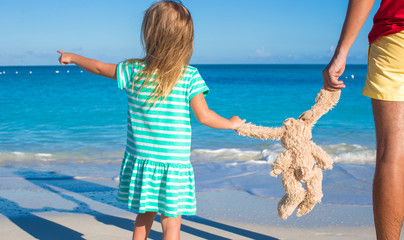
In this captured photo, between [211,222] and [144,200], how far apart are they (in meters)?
1.23

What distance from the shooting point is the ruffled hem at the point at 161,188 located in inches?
85.1

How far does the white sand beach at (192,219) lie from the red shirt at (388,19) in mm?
1599

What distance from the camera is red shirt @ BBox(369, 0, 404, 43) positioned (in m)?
1.85

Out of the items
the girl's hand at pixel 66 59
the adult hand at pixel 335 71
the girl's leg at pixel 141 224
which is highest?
the girl's hand at pixel 66 59

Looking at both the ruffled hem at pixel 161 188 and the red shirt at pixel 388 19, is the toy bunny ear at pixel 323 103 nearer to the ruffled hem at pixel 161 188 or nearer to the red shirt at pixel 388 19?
the red shirt at pixel 388 19

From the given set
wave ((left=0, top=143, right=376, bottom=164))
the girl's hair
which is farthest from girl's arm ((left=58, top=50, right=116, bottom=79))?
wave ((left=0, top=143, right=376, bottom=164))

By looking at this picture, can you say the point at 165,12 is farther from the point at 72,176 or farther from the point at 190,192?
the point at 72,176

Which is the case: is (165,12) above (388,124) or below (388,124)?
above

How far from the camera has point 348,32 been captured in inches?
80.0

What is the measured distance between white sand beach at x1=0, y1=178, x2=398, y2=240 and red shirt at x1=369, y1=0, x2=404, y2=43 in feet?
5.25

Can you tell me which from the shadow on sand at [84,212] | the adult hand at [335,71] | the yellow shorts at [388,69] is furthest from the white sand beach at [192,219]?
the yellow shorts at [388,69]

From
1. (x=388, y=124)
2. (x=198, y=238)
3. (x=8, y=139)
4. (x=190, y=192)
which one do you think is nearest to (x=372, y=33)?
(x=388, y=124)

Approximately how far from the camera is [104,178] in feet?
15.8

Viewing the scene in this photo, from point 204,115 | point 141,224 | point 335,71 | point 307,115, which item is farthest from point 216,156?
point 335,71
